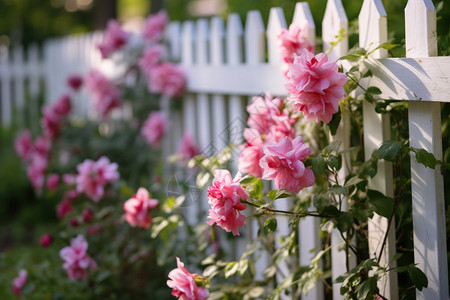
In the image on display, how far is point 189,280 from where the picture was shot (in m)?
1.85

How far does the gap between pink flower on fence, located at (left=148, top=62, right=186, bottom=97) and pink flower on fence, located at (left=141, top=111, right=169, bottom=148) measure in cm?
17

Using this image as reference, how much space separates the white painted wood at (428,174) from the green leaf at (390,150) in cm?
12

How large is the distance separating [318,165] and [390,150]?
0.20m

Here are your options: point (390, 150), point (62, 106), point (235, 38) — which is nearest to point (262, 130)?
point (390, 150)

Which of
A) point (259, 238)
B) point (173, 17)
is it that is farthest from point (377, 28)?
point (173, 17)

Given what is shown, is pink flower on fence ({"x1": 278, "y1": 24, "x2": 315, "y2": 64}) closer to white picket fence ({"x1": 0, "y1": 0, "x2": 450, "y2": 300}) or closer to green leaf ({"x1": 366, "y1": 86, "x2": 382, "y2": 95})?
white picket fence ({"x1": 0, "y1": 0, "x2": 450, "y2": 300})

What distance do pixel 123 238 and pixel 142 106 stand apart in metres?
1.19

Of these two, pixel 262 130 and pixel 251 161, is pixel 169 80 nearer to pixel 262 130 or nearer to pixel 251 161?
pixel 262 130

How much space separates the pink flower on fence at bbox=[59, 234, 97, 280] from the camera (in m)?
2.56

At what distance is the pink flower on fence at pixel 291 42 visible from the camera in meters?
2.06

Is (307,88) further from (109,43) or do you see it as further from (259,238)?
(109,43)

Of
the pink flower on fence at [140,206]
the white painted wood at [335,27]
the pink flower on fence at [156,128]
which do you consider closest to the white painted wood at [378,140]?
the white painted wood at [335,27]

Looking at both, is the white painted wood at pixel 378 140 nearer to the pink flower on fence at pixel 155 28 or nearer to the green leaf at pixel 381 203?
the green leaf at pixel 381 203

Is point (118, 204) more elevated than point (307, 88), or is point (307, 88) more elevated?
point (307, 88)
